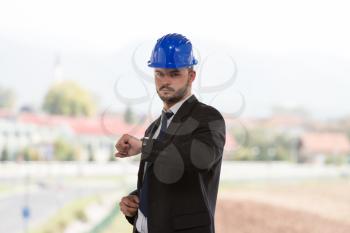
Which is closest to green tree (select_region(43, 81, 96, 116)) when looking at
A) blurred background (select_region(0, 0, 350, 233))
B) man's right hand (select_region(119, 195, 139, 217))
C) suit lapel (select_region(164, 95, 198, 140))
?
blurred background (select_region(0, 0, 350, 233))

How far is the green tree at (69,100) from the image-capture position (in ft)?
22.5

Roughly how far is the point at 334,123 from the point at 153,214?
6547 mm

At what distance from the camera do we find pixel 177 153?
1091 mm

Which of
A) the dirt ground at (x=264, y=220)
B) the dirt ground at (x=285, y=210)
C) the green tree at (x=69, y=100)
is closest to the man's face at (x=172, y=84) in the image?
the dirt ground at (x=285, y=210)

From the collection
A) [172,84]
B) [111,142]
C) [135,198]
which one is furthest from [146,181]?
[111,142]

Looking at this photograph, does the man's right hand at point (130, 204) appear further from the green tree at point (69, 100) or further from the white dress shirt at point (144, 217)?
the green tree at point (69, 100)

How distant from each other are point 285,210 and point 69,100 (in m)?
3.23

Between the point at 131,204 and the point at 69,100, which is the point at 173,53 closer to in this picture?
the point at 131,204

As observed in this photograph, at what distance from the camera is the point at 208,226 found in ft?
3.89

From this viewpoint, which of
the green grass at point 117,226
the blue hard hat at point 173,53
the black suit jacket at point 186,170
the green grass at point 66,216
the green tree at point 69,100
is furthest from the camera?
the green grass at point 66,216

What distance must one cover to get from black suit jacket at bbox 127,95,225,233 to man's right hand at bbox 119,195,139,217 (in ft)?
0.19

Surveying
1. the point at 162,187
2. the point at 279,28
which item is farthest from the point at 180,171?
the point at 279,28

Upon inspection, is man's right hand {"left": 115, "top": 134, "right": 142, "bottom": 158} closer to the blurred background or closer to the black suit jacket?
the black suit jacket

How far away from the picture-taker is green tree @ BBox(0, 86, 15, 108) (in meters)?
6.49
